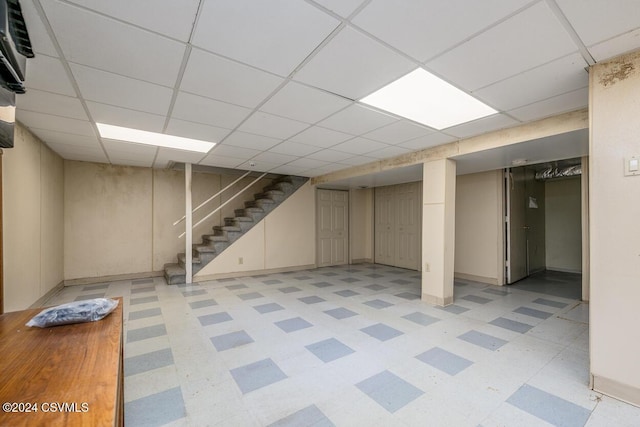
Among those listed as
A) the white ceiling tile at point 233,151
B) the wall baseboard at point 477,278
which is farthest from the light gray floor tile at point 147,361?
the wall baseboard at point 477,278

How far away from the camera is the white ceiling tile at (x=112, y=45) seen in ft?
5.00

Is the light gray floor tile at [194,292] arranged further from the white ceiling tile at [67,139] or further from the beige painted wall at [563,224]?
the beige painted wall at [563,224]

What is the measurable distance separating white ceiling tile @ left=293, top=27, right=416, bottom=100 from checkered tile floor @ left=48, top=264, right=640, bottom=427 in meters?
2.44

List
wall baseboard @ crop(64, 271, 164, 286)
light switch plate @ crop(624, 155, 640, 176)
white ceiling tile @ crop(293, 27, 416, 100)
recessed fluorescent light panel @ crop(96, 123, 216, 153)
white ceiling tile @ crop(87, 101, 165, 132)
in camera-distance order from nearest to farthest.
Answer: white ceiling tile @ crop(293, 27, 416, 100), light switch plate @ crop(624, 155, 640, 176), white ceiling tile @ crop(87, 101, 165, 132), recessed fluorescent light panel @ crop(96, 123, 216, 153), wall baseboard @ crop(64, 271, 164, 286)

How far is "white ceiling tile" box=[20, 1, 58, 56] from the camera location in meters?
1.44

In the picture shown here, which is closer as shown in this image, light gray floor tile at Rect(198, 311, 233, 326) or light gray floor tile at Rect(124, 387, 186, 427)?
light gray floor tile at Rect(124, 387, 186, 427)

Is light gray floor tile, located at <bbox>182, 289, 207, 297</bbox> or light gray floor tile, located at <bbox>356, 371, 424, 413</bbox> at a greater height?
light gray floor tile, located at <bbox>356, 371, 424, 413</bbox>

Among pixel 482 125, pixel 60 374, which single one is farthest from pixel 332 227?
pixel 60 374

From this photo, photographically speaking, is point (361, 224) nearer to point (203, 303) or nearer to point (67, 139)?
point (203, 303)

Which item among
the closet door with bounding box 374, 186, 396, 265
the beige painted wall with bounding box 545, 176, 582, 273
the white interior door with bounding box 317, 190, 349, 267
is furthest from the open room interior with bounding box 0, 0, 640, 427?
the closet door with bounding box 374, 186, 396, 265

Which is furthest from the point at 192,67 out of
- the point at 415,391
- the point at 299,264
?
the point at 299,264

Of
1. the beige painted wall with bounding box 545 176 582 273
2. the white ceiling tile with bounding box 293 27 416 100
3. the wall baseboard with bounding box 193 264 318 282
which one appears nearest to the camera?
the white ceiling tile with bounding box 293 27 416 100

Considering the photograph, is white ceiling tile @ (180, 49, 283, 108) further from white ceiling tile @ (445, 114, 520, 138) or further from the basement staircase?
the basement staircase

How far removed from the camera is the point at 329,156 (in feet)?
15.5
